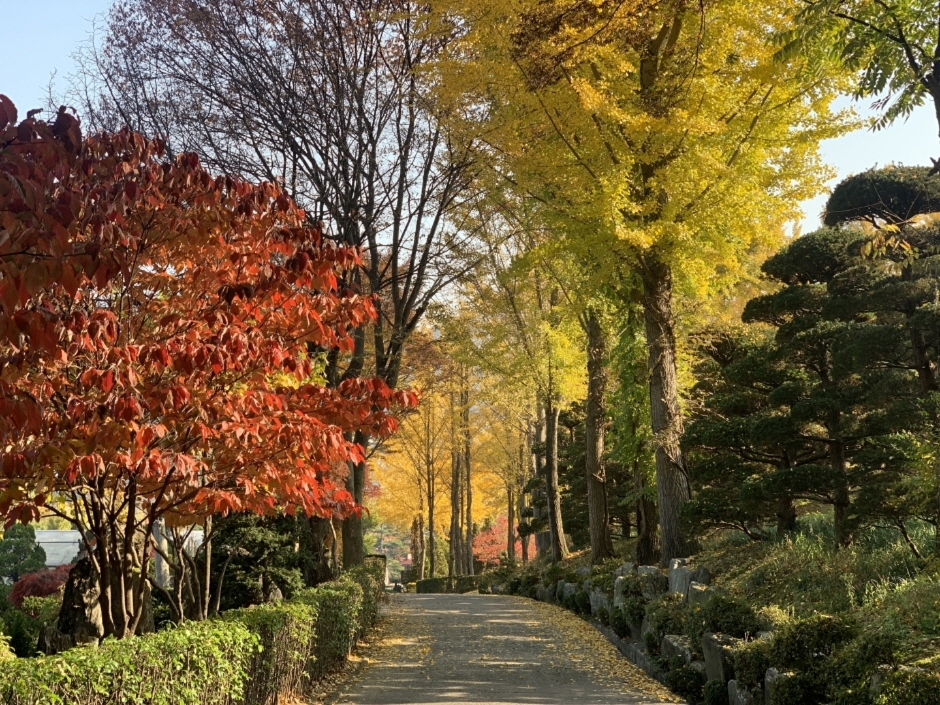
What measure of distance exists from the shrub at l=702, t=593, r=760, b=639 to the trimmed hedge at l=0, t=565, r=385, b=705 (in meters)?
3.62

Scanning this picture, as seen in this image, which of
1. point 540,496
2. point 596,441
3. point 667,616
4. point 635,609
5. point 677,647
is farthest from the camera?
point 540,496

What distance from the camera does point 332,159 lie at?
1409cm

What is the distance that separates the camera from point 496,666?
9195 mm

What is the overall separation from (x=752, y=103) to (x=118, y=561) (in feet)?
28.1

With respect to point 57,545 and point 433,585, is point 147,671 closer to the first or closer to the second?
point 433,585

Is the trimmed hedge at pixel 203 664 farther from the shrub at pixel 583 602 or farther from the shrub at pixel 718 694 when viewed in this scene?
the shrub at pixel 583 602

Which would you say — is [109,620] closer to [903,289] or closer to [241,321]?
[241,321]

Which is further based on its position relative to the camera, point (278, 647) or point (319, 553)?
point (319, 553)

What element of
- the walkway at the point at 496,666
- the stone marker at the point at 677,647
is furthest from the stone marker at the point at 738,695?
the stone marker at the point at 677,647

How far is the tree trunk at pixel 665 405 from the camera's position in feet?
36.2

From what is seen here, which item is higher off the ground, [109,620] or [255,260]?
[255,260]

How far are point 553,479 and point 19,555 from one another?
1848 cm

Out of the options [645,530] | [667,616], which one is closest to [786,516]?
[645,530]

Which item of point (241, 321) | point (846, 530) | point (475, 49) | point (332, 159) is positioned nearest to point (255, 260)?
point (241, 321)
